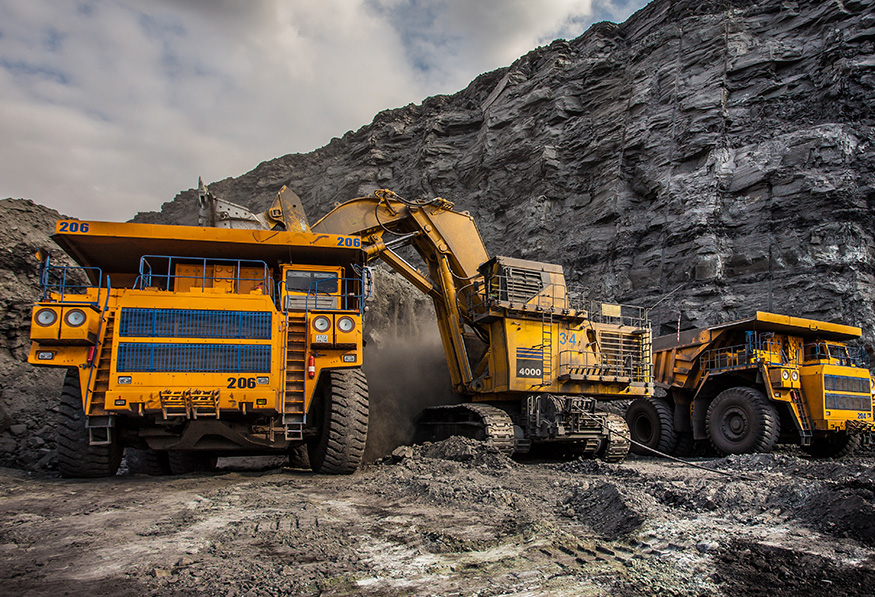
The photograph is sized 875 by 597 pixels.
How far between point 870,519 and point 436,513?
124 inches

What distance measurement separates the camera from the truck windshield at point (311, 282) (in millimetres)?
7516

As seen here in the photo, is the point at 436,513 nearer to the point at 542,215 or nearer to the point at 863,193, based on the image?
the point at 863,193

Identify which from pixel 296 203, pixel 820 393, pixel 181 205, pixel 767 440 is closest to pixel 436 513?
pixel 296 203

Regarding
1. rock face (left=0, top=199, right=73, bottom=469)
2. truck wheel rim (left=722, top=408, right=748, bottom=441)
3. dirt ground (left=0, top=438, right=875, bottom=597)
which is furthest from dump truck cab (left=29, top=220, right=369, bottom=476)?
truck wheel rim (left=722, top=408, right=748, bottom=441)

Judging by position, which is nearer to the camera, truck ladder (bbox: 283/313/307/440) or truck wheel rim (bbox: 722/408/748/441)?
truck ladder (bbox: 283/313/307/440)

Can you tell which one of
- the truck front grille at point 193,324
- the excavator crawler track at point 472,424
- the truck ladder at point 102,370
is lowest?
the excavator crawler track at point 472,424

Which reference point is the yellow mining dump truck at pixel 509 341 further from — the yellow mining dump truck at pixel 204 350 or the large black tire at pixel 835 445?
the large black tire at pixel 835 445

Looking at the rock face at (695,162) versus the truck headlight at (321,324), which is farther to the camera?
the rock face at (695,162)

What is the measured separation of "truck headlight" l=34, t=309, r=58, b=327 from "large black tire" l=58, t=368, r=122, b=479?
589 millimetres

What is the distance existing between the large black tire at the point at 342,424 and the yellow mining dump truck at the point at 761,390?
8.41m

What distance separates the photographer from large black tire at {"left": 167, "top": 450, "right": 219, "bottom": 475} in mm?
8203

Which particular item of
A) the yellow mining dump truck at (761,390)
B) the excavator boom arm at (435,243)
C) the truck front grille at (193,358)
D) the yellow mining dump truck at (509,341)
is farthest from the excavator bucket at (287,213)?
the yellow mining dump truck at (761,390)

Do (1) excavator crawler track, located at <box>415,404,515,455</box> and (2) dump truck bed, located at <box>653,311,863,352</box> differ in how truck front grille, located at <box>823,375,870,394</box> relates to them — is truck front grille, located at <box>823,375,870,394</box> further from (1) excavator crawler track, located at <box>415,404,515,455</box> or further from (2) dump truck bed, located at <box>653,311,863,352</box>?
(1) excavator crawler track, located at <box>415,404,515,455</box>

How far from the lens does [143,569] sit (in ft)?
10.8
